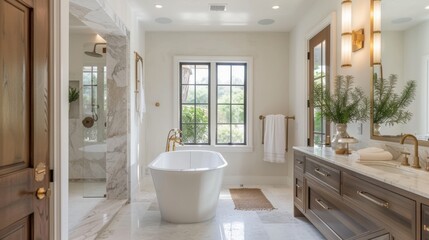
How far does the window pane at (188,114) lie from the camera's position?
4910mm

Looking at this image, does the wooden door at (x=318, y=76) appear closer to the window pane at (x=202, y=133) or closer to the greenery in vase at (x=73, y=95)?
the window pane at (x=202, y=133)

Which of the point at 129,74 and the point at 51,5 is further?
the point at 129,74

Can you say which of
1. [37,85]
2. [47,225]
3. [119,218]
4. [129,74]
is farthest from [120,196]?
[37,85]

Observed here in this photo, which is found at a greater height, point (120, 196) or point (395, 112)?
point (395, 112)

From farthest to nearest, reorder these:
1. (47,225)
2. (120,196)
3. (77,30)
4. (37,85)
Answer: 1. (77,30)
2. (120,196)
3. (47,225)
4. (37,85)

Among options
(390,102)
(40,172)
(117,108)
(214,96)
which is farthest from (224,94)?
(40,172)

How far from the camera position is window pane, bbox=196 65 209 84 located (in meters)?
4.91

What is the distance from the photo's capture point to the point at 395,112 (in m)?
2.15

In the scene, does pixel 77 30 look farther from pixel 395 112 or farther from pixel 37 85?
pixel 395 112

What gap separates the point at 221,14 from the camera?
403 cm

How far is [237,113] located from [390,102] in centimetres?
294

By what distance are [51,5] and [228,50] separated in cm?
355

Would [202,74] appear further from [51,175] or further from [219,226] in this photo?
[51,175]

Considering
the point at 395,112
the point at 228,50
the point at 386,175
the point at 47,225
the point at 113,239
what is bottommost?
the point at 113,239
